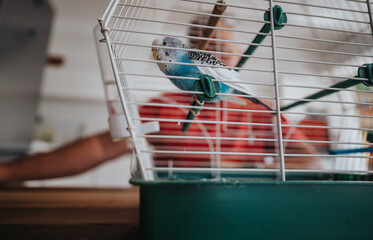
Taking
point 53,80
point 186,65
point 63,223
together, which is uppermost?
point 53,80

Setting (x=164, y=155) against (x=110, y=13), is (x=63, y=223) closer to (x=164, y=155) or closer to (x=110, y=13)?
(x=110, y=13)

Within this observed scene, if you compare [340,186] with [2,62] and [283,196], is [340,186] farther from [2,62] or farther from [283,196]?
[2,62]

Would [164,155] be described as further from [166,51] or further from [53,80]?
[53,80]

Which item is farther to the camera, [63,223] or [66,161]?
[66,161]

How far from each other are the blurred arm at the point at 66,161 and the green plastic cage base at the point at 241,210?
717mm

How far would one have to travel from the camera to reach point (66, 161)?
3.35 ft

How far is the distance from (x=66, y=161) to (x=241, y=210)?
100cm

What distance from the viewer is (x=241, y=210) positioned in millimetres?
219

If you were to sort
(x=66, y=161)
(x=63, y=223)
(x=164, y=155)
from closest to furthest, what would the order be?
(x=63, y=223)
(x=164, y=155)
(x=66, y=161)

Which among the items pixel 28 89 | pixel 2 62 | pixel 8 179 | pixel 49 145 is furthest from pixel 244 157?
pixel 49 145

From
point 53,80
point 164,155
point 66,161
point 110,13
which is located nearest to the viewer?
point 110,13

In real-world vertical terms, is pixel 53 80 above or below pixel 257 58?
above

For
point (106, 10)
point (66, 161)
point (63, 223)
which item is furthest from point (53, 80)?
point (106, 10)

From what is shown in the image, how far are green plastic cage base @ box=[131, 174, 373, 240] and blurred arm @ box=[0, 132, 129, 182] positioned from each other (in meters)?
0.72
